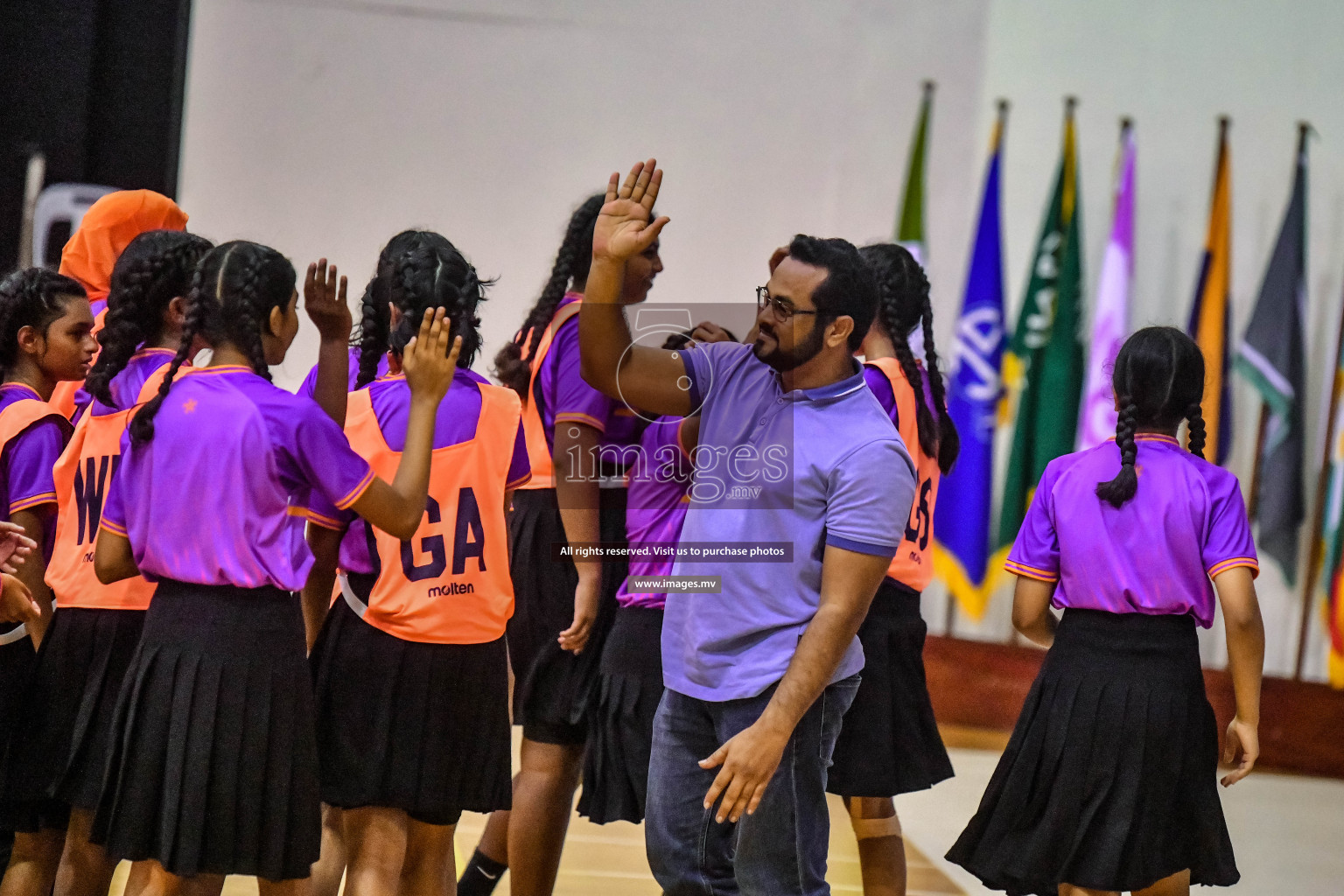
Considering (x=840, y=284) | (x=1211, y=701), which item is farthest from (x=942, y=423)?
(x=1211, y=701)

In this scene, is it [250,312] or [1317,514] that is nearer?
[250,312]

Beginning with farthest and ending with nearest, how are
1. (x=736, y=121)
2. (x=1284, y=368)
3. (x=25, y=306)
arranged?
(x=736, y=121), (x=1284, y=368), (x=25, y=306)

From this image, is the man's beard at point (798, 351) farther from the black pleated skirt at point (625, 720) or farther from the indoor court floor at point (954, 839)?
the indoor court floor at point (954, 839)

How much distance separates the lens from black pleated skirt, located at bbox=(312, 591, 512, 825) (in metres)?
2.11

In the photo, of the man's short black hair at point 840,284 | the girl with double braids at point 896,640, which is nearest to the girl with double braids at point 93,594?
the man's short black hair at point 840,284

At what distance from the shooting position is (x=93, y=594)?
221cm

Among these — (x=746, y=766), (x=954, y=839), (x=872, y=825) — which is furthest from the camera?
(x=954, y=839)

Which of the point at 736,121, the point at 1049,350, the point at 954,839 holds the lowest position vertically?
the point at 954,839

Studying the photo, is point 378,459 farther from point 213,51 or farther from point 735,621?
point 213,51

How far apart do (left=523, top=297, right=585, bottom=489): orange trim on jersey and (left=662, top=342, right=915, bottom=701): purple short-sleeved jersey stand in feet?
2.73

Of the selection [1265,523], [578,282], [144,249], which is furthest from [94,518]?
[1265,523]

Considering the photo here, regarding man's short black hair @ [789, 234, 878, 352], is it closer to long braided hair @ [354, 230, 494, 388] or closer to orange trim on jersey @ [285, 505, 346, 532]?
long braided hair @ [354, 230, 494, 388]

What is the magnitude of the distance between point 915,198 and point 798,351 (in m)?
3.93

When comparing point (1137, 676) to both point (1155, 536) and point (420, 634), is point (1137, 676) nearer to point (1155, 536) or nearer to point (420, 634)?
point (1155, 536)
